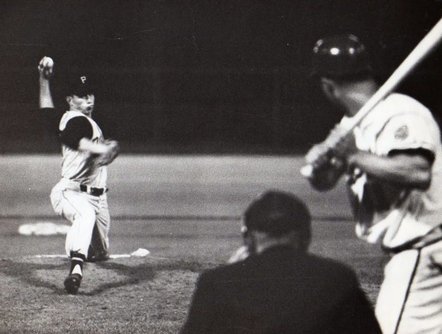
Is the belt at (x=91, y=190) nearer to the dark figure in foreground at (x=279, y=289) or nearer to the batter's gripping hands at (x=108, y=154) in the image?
the batter's gripping hands at (x=108, y=154)

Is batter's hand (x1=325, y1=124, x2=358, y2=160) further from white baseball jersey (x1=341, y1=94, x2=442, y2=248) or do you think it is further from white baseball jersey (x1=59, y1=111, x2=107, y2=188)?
white baseball jersey (x1=59, y1=111, x2=107, y2=188)

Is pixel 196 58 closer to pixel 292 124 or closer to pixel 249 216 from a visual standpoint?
pixel 249 216

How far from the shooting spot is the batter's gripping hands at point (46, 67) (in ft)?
11.9

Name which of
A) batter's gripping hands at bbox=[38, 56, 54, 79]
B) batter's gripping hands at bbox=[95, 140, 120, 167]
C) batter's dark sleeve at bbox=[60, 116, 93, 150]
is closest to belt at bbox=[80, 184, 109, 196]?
batter's gripping hands at bbox=[95, 140, 120, 167]

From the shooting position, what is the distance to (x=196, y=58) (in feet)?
16.9

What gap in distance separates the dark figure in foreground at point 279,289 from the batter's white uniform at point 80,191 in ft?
5.05

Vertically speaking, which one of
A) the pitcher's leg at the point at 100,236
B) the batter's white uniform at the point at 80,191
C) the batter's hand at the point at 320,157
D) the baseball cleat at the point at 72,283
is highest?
the batter's hand at the point at 320,157

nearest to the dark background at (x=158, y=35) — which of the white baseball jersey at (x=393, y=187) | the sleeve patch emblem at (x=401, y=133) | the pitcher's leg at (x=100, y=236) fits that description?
the pitcher's leg at (x=100, y=236)

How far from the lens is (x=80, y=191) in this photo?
3748 millimetres

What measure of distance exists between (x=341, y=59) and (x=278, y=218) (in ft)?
2.08

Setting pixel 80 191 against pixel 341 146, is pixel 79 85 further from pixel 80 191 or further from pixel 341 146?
pixel 341 146

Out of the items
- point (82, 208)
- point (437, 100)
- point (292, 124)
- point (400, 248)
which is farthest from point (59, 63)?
point (292, 124)

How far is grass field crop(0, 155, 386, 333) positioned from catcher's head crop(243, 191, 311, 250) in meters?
0.70

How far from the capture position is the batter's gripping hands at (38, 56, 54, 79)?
362 centimetres
